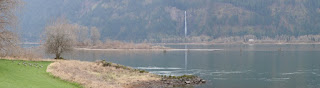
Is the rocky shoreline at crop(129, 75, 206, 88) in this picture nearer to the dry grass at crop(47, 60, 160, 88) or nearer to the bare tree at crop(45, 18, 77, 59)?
the dry grass at crop(47, 60, 160, 88)

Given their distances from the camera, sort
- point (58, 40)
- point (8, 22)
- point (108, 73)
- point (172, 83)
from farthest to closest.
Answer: point (58, 40)
point (108, 73)
point (172, 83)
point (8, 22)

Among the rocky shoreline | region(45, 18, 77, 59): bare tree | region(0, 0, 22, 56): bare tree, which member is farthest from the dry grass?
region(45, 18, 77, 59): bare tree

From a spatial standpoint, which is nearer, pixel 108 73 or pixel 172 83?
pixel 172 83

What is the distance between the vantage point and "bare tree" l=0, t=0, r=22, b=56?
39.0 meters

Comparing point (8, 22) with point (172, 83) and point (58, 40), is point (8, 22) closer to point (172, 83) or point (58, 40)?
point (172, 83)

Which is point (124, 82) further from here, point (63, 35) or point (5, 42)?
point (63, 35)

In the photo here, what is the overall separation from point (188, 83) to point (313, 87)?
1804cm

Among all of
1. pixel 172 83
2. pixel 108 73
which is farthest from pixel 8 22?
pixel 172 83

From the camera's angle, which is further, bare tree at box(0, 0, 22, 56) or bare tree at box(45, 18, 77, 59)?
bare tree at box(45, 18, 77, 59)

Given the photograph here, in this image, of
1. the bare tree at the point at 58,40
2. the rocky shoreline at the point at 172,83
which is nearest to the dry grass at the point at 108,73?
the rocky shoreline at the point at 172,83

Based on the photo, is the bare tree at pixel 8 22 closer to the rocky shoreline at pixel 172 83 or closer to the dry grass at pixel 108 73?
the dry grass at pixel 108 73

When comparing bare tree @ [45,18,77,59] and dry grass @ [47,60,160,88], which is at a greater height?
bare tree @ [45,18,77,59]

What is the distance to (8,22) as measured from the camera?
39.9 m

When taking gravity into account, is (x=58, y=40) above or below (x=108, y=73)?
above
